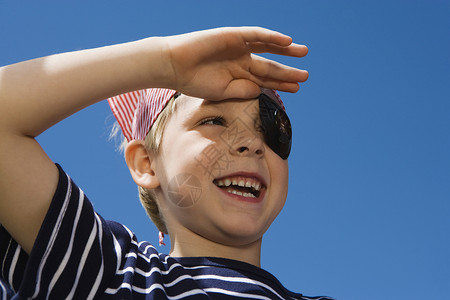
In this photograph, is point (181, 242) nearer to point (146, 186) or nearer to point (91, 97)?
point (146, 186)

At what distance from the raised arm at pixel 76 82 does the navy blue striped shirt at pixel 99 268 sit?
0.05m

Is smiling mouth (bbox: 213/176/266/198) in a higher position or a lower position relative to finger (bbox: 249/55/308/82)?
lower

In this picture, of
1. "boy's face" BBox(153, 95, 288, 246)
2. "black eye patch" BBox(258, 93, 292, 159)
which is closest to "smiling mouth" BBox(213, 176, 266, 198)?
"boy's face" BBox(153, 95, 288, 246)

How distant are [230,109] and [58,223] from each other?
0.66 metres

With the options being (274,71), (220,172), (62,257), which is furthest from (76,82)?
(274,71)

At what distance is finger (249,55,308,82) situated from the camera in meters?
1.71

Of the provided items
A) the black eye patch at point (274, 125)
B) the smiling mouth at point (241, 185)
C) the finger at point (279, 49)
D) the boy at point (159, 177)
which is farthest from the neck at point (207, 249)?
the finger at point (279, 49)

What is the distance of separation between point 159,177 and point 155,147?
4.1 inches

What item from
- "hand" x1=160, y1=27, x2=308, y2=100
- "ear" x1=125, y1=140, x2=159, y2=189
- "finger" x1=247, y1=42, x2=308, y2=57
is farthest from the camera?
"ear" x1=125, y1=140, x2=159, y2=189

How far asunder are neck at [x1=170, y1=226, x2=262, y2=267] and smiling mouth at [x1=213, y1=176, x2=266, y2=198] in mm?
175

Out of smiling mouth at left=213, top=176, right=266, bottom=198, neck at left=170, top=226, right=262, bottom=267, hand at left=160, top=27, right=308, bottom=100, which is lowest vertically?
neck at left=170, top=226, right=262, bottom=267

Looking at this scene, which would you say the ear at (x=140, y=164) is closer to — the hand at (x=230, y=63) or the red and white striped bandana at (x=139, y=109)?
the red and white striped bandana at (x=139, y=109)

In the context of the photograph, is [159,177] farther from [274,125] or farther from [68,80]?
[68,80]

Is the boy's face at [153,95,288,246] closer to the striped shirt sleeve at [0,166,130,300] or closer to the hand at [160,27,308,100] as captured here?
the hand at [160,27,308,100]
